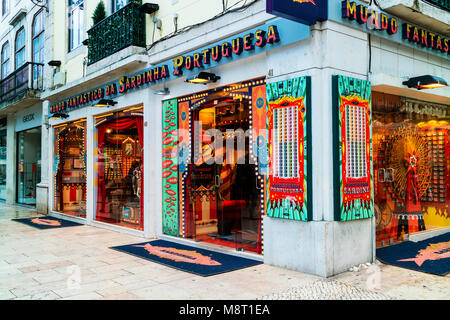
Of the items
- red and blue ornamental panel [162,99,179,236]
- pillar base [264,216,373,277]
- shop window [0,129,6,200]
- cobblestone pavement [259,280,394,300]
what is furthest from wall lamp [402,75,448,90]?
shop window [0,129,6,200]

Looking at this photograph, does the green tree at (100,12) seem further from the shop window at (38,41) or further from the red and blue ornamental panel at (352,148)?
the red and blue ornamental panel at (352,148)

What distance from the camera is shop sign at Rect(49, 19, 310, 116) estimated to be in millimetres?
6172

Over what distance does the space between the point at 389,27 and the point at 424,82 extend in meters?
1.08

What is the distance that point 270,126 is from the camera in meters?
6.42

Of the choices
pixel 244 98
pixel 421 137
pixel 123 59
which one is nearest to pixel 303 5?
pixel 244 98

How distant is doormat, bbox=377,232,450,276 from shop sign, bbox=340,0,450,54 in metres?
3.68

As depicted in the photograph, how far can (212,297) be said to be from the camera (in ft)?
15.8

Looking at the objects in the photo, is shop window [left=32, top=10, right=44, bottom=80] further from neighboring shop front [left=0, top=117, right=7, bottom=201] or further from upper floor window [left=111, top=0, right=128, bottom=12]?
upper floor window [left=111, top=0, right=128, bottom=12]

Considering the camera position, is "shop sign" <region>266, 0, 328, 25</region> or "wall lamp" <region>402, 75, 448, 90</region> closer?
"shop sign" <region>266, 0, 328, 25</region>

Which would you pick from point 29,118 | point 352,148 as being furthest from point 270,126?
point 29,118

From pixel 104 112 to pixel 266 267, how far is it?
273 inches

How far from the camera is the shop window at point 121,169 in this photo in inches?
384

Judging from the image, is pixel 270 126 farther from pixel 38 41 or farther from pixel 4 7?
pixel 4 7

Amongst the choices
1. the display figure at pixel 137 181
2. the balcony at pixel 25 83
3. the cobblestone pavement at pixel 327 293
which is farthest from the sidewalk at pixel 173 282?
the balcony at pixel 25 83
